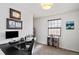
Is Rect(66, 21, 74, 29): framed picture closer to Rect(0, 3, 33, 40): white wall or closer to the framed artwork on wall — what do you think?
the framed artwork on wall

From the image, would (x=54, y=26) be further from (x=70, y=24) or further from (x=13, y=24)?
(x=13, y=24)

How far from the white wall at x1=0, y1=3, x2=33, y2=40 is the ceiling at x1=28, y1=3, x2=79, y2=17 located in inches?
4.1

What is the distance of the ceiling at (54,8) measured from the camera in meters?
1.39

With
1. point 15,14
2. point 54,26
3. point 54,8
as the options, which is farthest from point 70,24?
point 15,14

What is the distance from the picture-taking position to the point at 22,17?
1.42m

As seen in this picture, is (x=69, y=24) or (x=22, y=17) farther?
(x=69, y=24)

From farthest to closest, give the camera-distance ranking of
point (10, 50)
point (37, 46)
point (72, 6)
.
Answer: point (37, 46), point (72, 6), point (10, 50)

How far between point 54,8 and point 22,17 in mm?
611

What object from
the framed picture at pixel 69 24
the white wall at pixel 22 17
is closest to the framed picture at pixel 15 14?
the white wall at pixel 22 17

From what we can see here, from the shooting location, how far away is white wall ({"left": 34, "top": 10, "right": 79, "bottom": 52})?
5.07ft

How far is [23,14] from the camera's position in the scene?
1.43 metres
